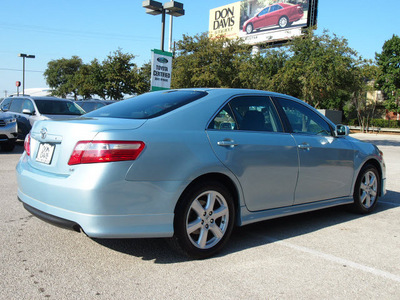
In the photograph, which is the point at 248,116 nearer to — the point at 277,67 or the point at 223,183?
the point at 223,183

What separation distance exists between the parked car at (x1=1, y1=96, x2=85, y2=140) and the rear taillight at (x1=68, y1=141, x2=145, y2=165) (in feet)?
30.2

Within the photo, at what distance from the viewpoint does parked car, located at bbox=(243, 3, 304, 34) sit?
5172cm

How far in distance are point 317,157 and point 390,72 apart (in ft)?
171

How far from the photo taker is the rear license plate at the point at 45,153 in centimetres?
341

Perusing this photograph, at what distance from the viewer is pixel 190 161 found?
3365mm

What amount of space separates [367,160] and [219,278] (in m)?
3.34

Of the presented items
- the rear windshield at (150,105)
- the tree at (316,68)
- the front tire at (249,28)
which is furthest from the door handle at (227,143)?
the front tire at (249,28)

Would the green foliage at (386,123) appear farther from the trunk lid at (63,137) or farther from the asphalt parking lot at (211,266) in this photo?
the trunk lid at (63,137)

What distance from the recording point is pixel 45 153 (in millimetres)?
3494

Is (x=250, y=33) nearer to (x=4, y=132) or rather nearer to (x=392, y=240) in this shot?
(x=4, y=132)

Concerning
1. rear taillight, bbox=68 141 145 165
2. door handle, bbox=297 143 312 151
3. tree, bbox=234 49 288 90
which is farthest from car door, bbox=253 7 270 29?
rear taillight, bbox=68 141 145 165

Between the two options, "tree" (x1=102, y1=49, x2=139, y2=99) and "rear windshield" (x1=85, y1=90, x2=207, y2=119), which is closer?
"rear windshield" (x1=85, y1=90, x2=207, y2=119)

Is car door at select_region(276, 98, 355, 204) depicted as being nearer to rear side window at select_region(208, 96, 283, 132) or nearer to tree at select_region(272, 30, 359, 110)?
rear side window at select_region(208, 96, 283, 132)

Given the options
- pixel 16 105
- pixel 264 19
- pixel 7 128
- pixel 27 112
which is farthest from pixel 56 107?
pixel 264 19
